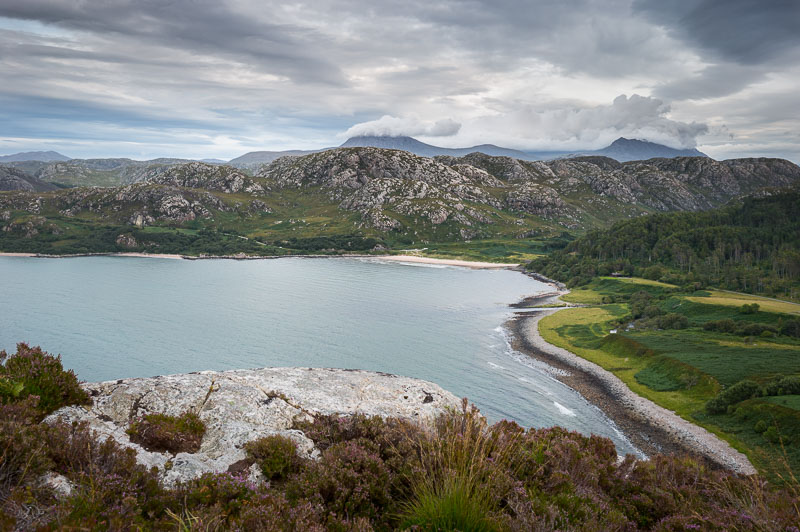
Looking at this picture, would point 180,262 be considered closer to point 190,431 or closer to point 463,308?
point 463,308

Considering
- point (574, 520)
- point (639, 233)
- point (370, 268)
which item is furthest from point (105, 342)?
point (639, 233)

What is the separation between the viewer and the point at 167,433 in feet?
32.1

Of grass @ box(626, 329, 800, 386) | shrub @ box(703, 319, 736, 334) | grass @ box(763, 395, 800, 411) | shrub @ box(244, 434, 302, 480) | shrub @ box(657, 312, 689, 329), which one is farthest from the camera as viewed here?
shrub @ box(657, 312, 689, 329)

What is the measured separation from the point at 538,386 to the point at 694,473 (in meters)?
47.6

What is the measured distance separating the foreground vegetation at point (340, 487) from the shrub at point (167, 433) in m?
0.09

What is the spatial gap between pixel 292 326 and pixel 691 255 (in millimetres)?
150424

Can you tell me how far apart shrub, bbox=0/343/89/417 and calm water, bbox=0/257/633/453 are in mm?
44309

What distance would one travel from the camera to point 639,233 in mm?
181250

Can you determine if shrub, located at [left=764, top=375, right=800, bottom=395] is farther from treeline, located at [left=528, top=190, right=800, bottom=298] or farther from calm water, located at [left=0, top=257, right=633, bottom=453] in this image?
treeline, located at [left=528, top=190, right=800, bottom=298]

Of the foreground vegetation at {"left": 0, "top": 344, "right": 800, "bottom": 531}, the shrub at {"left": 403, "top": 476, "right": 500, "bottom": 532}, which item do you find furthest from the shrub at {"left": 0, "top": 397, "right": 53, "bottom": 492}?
the shrub at {"left": 403, "top": 476, "right": 500, "bottom": 532}

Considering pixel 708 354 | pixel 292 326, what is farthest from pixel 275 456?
pixel 292 326

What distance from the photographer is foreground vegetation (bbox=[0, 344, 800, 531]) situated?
244 inches

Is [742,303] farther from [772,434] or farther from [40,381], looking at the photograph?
[40,381]

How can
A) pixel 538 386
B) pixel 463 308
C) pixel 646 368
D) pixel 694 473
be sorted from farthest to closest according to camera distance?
pixel 463 308, pixel 646 368, pixel 538 386, pixel 694 473
